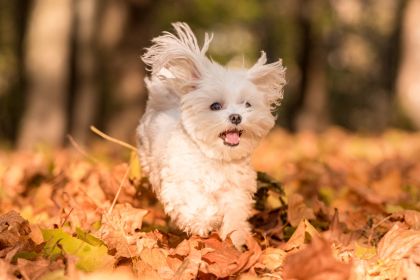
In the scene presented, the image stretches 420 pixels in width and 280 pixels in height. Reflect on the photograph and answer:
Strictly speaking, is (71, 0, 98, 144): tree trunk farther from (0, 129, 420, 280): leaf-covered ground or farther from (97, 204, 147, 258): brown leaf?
(97, 204, 147, 258): brown leaf

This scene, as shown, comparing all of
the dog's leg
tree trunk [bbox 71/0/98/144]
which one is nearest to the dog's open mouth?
the dog's leg

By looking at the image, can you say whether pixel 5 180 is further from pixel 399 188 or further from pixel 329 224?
pixel 399 188

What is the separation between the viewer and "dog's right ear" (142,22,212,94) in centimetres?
494

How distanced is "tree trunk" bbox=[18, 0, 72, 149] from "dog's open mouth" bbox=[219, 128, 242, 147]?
1174cm

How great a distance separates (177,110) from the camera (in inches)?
218

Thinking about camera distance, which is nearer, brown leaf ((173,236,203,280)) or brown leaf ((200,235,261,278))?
brown leaf ((173,236,203,280))

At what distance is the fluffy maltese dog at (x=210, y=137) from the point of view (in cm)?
481

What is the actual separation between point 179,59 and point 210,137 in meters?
0.56

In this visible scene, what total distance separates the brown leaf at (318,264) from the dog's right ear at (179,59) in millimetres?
1966

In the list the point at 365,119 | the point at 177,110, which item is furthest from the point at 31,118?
the point at 365,119

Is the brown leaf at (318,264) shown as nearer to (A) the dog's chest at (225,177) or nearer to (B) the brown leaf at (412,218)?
(B) the brown leaf at (412,218)

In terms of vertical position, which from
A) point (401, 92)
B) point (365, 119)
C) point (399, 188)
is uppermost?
point (399, 188)

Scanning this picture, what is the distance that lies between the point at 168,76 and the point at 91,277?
2251mm

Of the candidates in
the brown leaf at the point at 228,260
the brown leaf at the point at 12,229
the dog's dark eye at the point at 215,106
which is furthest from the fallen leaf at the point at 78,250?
the dog's dark eye at the point at 215,106
